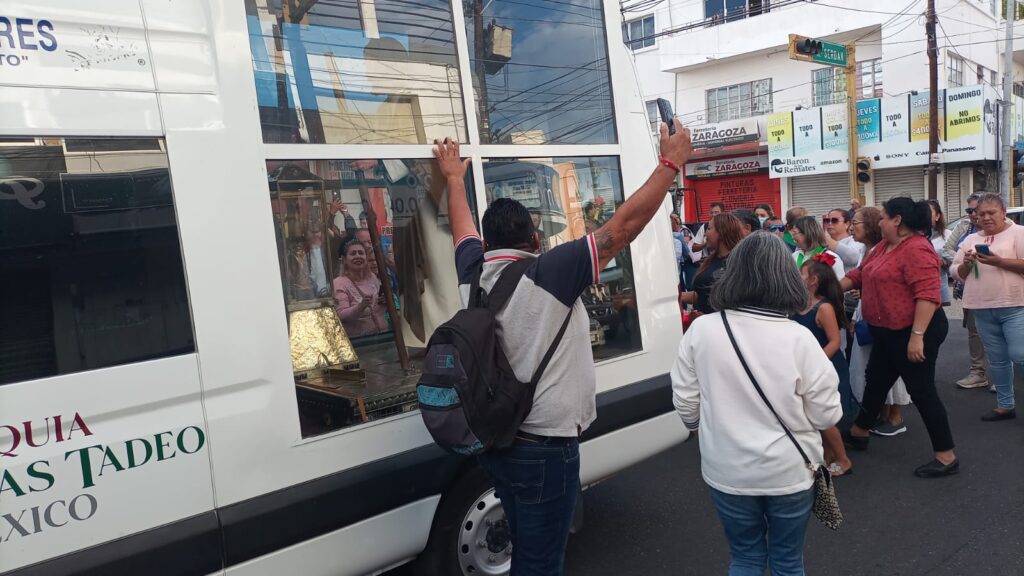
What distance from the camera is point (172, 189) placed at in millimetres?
2215

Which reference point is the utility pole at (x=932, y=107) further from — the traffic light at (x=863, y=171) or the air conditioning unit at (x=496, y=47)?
the air conditioning unit at (x=496, y=47)

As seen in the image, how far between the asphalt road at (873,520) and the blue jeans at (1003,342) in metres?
0.30

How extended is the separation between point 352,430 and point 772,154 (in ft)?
73.6

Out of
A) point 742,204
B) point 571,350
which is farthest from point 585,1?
point 742,204

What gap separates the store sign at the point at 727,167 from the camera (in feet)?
77.0

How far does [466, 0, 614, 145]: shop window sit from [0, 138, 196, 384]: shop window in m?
1.39

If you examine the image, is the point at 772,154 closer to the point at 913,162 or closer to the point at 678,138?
the point at 913,162

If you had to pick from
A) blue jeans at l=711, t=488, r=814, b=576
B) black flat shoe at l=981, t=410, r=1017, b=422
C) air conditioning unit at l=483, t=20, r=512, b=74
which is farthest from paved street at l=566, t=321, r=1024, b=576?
air conditioning unit at l=483, t=20, r=512, b=74

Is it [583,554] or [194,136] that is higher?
[194,136]

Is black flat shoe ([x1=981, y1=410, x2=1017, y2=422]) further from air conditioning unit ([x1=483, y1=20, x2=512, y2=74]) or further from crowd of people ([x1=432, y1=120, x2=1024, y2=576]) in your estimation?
air conditioning unit ([x1=483, y1=20, x2=512, y2=74])

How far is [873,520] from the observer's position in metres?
3.94

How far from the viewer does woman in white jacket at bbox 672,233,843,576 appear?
239cm

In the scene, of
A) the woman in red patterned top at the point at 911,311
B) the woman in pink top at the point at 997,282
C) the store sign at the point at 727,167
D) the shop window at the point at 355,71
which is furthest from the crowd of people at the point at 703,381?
the store sign at the point at 727,167

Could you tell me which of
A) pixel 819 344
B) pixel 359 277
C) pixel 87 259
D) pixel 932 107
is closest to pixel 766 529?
pixel 819 344
